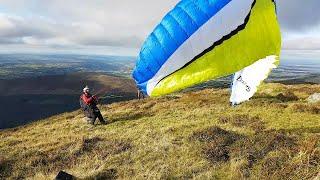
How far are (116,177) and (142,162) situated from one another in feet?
4.54

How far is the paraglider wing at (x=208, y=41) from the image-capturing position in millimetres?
9352

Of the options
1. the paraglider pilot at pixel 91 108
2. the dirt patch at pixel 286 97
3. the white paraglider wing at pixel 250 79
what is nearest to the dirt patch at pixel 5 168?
the paraglider pilot at pixel 91 108

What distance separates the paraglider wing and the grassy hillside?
718cm

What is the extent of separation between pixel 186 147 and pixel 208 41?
9.92 m

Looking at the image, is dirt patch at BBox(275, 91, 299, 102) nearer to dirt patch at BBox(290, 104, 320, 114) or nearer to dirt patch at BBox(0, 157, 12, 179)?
dirt patch at BBox(290, 104, 320, 114)

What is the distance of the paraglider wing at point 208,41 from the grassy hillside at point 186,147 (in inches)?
283

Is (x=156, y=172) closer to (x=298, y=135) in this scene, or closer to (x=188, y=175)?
(x=188, y=175)

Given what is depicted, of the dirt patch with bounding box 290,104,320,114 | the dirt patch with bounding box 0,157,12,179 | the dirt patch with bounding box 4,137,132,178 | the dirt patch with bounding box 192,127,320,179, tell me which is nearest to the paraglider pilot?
the dirt patch with bounding box 4,137,132,178

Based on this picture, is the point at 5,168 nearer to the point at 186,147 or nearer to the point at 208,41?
the point at 186,147

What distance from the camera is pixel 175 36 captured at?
32.2 ft

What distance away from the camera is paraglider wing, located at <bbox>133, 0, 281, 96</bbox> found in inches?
368

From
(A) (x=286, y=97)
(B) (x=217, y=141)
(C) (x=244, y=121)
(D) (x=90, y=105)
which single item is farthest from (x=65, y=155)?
(A) (x=286, y=97)

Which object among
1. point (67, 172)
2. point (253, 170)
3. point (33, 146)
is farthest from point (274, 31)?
point (33, 146)

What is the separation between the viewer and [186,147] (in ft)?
61.9
